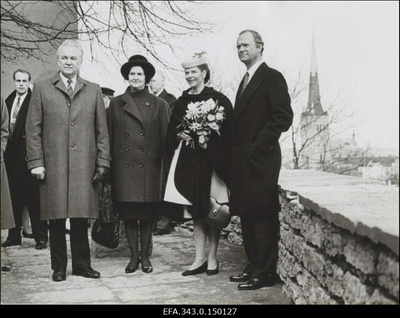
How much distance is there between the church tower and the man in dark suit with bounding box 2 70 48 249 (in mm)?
9343

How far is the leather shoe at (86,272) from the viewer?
5148 mm

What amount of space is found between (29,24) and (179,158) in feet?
11.7

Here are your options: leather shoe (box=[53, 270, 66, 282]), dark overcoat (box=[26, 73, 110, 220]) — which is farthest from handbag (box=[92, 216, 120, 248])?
leather shoe (box=[53, 270, 66, 282])

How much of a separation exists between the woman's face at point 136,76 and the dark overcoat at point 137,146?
102mm

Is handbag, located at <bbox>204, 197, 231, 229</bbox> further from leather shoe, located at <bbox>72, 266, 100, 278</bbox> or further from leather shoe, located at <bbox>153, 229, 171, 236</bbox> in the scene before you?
leather shoe, located at <bbox>153, 229, 171, 236</bbox>

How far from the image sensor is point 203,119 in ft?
16.6

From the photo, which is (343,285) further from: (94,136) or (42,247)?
(42,247)

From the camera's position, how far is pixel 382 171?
32.0 ft

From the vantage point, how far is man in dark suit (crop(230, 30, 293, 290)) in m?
4.68

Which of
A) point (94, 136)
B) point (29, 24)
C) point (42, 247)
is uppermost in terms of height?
point (29, 24)

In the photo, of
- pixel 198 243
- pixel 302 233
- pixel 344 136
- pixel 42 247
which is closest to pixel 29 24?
pixel 42 247

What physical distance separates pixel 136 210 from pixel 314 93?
10.6 metres

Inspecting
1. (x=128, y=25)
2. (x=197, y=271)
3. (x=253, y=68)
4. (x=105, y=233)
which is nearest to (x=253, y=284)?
(x=197, y=271)

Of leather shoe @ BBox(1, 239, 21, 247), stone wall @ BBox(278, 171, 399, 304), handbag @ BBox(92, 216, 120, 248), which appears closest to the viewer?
stone wall @ BBox(278, 171, 399, 304)
